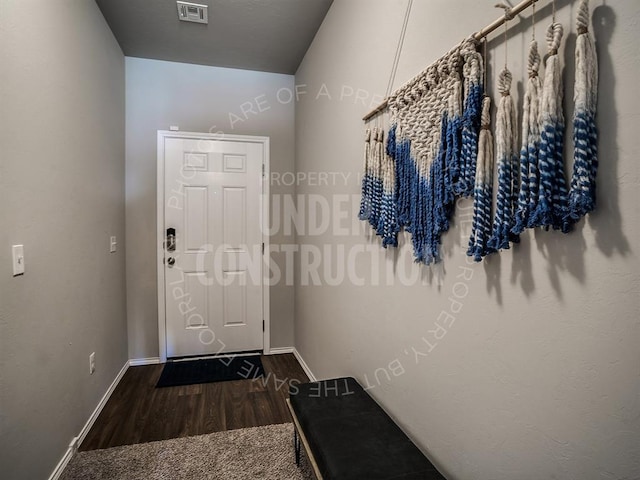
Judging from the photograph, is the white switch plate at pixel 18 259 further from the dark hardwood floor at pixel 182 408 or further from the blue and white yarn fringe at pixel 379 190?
the blue and white yarn fringe at pixel 379 190

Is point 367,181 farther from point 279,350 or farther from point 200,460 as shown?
point 279,350

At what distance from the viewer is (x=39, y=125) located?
1.54 meters

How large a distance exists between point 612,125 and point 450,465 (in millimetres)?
1086

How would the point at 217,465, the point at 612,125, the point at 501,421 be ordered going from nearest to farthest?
1. the point at 612,125
2. the point at 501,421
3. the point at 217,465

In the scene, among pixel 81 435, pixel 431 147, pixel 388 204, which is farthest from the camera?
pixel 81 435

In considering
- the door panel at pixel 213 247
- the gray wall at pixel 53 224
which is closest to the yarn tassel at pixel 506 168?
the gray wall at pixel 53 224

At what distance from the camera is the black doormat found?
2748mm

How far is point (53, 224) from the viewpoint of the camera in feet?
5.49

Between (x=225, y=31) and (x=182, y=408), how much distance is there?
2.71m

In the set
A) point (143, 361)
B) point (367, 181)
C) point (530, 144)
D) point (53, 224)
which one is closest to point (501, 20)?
point (530, 144)

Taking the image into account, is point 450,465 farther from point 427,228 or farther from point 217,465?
point 217,465

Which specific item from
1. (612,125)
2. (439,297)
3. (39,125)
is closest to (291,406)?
(439,297)

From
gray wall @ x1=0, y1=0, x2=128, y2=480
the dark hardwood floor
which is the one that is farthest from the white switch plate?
the dark hardwood floor

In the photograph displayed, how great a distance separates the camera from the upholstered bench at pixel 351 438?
1126 mm
